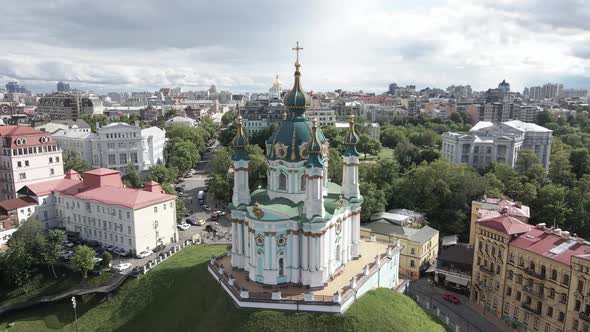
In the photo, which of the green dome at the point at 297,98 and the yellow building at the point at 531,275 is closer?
the yellow building at the point at 531,275

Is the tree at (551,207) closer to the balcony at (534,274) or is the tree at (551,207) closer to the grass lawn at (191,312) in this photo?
the balcony at (534,274)

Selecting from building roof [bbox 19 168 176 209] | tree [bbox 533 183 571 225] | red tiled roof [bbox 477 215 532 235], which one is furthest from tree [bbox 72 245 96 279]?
tree [bbox 533 183 571 225]

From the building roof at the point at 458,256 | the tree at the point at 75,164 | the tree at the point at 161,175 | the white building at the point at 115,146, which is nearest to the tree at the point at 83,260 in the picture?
the tree at the point at 161,175

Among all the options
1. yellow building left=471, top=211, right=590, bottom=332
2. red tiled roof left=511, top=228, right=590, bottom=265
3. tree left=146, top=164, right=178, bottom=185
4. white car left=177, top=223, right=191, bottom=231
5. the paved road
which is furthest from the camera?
tree left=146, top=164, right=178, bottom=185

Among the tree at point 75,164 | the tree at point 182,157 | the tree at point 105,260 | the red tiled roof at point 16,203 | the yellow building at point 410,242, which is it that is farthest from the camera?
the tree at point 182,157

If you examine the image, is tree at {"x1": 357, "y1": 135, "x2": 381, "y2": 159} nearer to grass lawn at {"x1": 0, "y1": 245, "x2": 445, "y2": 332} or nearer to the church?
grass lawn at {"x1": 0, "y1": 245, "x2": 445, "y2": 332}

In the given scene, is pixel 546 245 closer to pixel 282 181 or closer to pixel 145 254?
pixel 282 181
